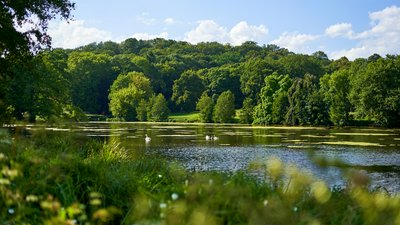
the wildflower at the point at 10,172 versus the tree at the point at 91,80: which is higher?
the tree at the point at 91,80

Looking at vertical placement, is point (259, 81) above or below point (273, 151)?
above

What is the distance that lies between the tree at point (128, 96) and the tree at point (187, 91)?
287 inches

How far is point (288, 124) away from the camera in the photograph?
7962cm

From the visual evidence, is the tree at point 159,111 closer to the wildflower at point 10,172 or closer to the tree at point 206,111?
the tree at point 206,111

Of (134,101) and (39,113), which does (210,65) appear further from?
(39,113)

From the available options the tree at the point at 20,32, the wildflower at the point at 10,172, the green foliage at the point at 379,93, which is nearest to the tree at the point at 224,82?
the green foliage at the point at 379,93

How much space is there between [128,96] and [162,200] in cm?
10560

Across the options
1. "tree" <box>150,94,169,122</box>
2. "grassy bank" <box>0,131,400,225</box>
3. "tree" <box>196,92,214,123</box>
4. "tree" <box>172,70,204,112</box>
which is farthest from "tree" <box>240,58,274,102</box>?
"grassy bank" <box>0,131,400,225</box>

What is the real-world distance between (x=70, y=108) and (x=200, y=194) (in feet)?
137

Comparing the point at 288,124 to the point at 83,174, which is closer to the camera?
the point at 83,174

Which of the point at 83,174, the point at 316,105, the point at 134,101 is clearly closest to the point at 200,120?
the point at 134,101

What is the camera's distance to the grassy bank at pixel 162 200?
3932mm

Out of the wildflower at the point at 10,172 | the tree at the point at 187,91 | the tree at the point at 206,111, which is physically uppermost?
the tree at the point at 187,91

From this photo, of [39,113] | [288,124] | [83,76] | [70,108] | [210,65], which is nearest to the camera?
[39,113]
